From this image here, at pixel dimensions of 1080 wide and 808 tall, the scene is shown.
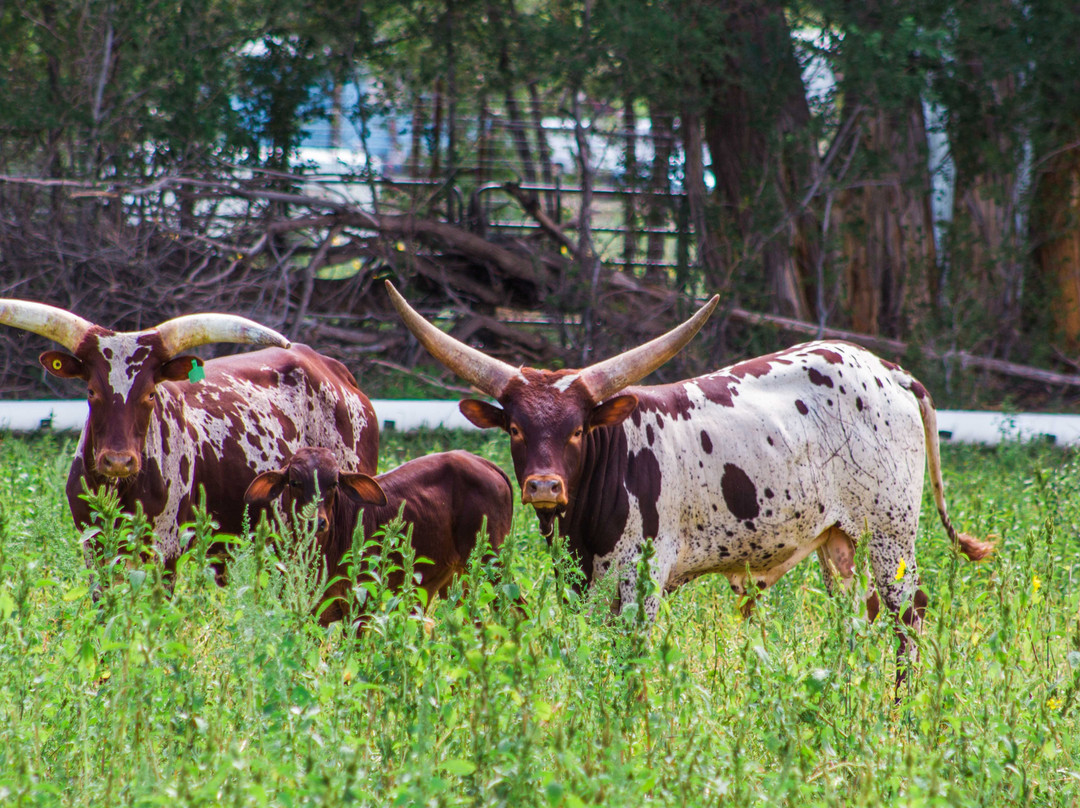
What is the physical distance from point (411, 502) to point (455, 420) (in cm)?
452

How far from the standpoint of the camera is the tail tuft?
4.99 metres

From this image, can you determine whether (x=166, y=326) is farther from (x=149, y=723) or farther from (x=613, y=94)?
(x=613, y=94)

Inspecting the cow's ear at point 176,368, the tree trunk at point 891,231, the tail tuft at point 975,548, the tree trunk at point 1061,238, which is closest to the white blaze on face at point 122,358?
the cow's ear at point 176,368

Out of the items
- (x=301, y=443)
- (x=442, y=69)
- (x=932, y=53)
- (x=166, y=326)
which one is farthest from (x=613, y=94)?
(x=166, y=326)

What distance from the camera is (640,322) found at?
440 inches

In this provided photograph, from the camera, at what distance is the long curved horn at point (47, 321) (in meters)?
4.84

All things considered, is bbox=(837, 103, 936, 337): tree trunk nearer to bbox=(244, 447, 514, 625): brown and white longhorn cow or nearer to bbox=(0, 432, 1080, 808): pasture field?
bbox=(244, 447, 514, 625): brown and white longhorn cow

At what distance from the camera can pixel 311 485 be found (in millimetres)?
4621

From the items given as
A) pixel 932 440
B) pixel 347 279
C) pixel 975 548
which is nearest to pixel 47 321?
pixel 932 440

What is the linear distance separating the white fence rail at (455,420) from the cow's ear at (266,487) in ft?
14.1

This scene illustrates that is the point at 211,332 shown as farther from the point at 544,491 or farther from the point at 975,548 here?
the point at 975,548

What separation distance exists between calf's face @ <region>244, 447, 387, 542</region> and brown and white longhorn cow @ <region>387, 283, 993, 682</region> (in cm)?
56

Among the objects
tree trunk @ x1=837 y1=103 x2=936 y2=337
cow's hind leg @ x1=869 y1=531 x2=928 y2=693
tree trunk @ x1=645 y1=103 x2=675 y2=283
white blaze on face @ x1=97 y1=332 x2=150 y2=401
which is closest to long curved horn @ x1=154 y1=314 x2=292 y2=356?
white blaze on face @ x1=97 y1=332 x2=150 y2=401

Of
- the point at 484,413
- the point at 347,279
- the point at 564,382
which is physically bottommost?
the point at 484,413
